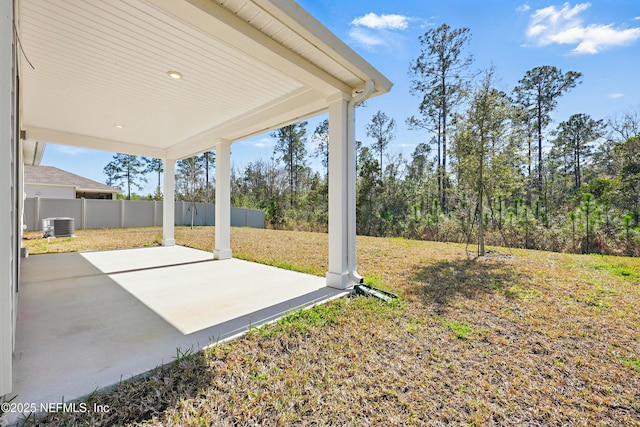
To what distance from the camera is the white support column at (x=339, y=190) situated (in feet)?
12.4

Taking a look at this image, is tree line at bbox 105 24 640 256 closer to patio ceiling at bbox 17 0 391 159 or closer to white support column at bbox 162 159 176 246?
patio ceiling at bbox 17 0 391 159

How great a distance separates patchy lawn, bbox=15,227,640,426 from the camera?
1.61 meters

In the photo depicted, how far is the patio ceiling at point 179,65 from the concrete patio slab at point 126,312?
8.97 feet

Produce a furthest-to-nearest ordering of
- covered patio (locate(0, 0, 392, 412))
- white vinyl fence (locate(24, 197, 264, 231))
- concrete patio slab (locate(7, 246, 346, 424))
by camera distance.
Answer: white vinyl fence (locate(24, 197, 264, 231)), covered patio (locate(0, 0, 392, 412)), concrete patio slab (locate(7, 246, 346, 424))

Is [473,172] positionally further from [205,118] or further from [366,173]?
[366,173]

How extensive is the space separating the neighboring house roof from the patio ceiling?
15.3 m

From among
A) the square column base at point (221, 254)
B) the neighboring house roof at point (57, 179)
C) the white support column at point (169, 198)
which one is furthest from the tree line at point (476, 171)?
the white support column at point (169, 198)

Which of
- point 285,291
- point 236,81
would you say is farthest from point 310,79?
point 285,291

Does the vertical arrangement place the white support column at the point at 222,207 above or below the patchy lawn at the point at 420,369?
above

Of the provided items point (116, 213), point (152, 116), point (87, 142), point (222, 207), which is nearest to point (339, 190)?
point (222, 207)

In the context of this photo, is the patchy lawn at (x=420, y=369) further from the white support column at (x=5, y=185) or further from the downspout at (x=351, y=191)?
the downspout at (x=351, y=191)

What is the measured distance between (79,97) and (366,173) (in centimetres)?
1055

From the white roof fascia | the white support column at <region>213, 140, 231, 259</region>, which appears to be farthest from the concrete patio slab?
the white roof fascia

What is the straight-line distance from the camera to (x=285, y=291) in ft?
12.4
